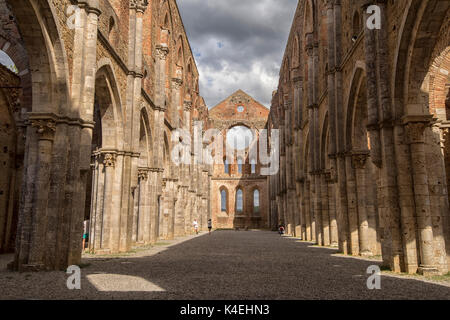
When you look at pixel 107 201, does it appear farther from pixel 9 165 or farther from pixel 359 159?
pixel 359 159

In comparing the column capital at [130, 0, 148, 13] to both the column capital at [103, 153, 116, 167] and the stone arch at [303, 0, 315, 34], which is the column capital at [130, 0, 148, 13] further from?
the stone arch at [303, 0, 315, 34]

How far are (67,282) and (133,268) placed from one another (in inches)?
84.1

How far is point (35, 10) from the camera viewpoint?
7.33m

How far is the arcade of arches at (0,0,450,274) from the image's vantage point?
24.7 ft

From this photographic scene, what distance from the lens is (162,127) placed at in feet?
59.1

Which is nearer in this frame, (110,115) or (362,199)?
(362,199)

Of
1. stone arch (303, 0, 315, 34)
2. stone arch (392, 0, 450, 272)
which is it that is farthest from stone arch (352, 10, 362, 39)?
stone arch (303, 0, 315, 34)

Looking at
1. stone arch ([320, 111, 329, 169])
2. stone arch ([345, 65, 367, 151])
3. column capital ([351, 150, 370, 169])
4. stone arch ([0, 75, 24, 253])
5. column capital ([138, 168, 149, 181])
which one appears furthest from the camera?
column capital ([138, 168, 149, 181])

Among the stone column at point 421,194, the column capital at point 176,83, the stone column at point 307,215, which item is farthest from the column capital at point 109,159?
the stone column at point 307,215

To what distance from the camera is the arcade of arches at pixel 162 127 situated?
752 cm

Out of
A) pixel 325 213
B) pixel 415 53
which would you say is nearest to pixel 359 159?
pixel 325 213

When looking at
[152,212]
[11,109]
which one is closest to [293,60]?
[152,212]

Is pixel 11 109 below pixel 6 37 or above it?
below
